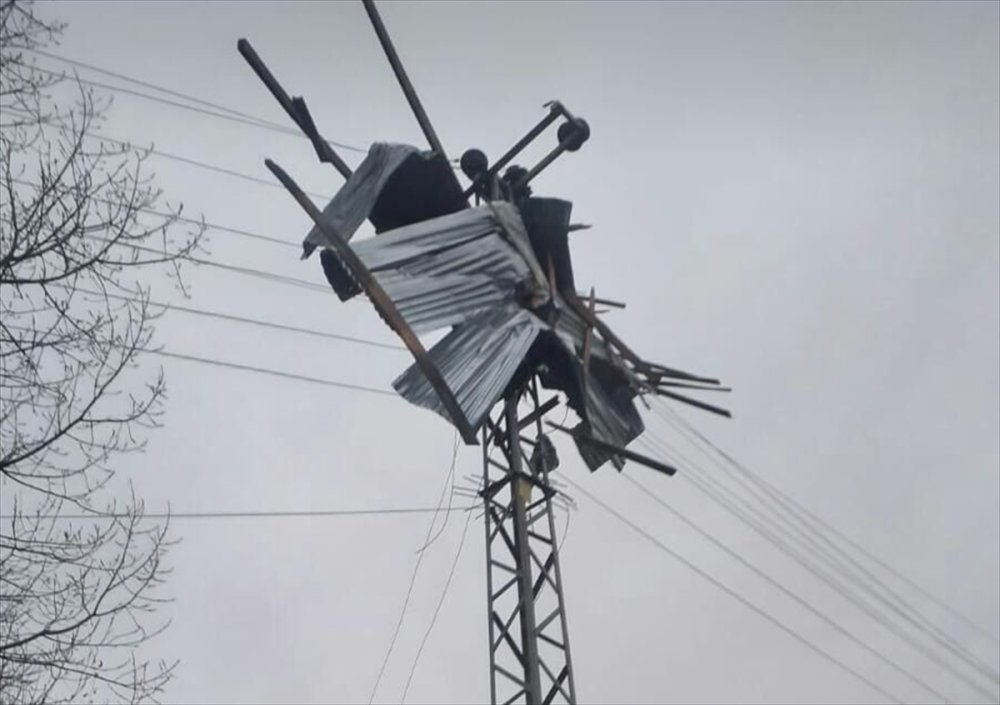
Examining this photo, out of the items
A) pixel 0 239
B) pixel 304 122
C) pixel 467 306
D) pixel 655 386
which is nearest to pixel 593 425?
pixel 655 386

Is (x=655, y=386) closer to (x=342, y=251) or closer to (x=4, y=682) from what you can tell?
(x=342, y=251)

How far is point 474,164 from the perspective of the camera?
33.6 feet

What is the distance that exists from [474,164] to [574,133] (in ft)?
3.27

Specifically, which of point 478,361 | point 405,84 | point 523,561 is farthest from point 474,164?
point 523,561

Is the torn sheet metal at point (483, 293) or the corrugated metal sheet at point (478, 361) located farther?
the torn sheet metal at point (483, 293)

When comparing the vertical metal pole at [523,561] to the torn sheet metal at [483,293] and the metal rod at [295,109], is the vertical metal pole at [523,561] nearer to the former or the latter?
the torn sheet metal at [483,293]

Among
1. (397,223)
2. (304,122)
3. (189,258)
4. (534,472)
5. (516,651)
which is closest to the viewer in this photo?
(189,258)

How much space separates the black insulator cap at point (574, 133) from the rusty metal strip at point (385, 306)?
2882mm

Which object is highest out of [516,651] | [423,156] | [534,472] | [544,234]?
[423,156]

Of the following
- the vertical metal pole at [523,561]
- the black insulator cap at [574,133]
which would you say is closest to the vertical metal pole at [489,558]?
the vertical metal pole at [523,561]

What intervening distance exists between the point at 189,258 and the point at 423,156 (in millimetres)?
2971

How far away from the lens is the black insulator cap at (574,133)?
32.7 feet

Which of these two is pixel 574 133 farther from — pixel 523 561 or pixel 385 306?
pixel 523 561

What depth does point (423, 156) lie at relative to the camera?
9531 mm
